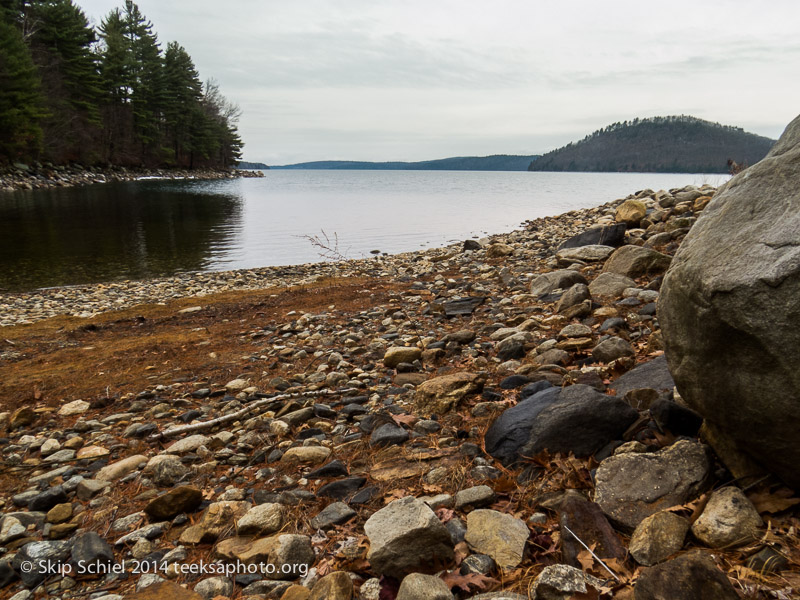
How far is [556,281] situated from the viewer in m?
8.67

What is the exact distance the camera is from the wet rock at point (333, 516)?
327 cm

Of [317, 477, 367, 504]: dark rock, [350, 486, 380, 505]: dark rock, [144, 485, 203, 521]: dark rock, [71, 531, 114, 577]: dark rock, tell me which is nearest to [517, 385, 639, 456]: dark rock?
[350, 486, 380, 505]: dark rock

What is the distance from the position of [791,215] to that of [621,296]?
471 cm

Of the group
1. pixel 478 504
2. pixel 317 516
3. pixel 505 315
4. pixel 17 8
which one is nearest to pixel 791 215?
pixel 478 504

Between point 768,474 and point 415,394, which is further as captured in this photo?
point 415,394

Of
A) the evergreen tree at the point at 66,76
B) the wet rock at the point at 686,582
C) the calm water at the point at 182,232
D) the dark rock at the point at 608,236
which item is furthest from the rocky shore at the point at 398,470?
the evergreen tree at the point at 66,76

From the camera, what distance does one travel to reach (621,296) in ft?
23.0

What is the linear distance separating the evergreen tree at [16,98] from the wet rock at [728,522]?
7038cm

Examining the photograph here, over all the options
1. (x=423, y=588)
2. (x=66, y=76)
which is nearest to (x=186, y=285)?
(x=423, y=588)

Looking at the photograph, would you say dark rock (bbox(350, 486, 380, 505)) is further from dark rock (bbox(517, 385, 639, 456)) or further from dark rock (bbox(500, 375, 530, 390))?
dark rock (bbox(500, 375, 530, 390))

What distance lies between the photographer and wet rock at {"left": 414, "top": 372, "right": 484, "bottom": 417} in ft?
15.6

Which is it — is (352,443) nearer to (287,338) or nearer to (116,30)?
(287,338)

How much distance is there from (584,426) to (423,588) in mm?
1717

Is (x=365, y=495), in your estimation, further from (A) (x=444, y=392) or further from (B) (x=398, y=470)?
(A) (x=444, y=392)
